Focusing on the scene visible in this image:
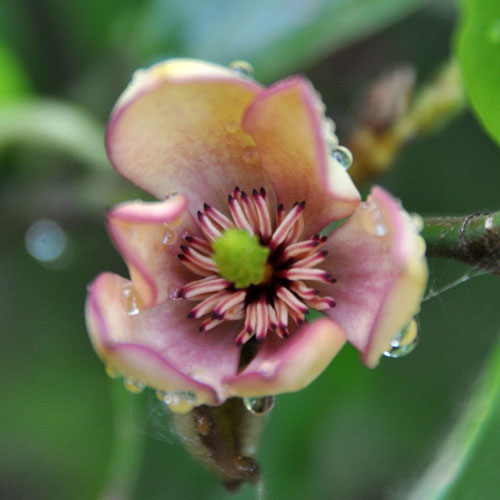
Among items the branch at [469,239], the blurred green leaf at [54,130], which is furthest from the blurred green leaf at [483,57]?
the blurred green leaf at [54,130]

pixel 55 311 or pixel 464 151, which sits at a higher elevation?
pixel 464 151

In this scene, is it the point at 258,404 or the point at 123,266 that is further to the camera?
the point at 123,266

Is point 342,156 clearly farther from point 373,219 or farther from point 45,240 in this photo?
point 45,240

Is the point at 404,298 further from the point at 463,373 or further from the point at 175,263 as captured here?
the point at 463,373

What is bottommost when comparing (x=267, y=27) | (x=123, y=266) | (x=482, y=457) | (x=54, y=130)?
(x=123, y=266)

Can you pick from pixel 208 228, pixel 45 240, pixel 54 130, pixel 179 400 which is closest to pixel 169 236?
pixel 208 228

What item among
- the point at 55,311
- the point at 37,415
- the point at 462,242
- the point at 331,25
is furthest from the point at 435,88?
the point at 37,415
